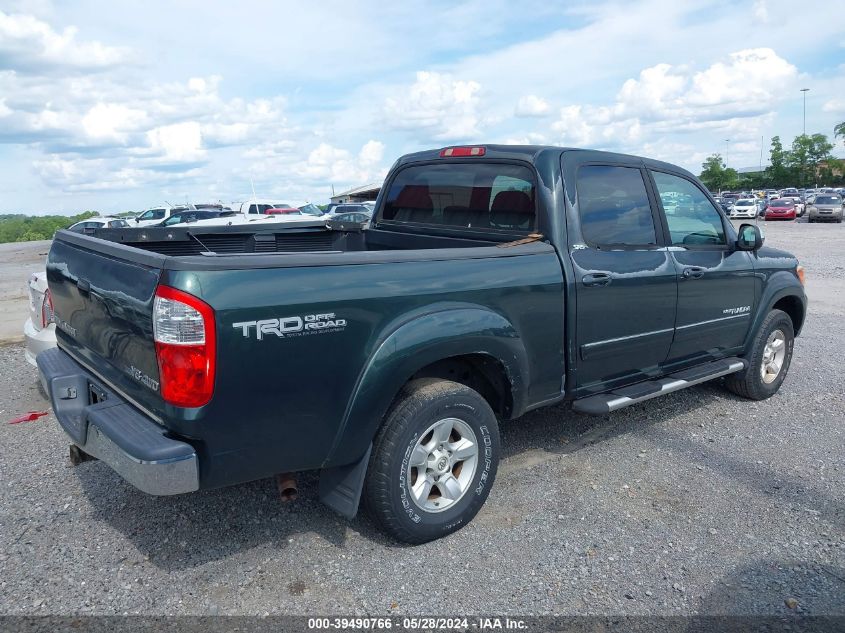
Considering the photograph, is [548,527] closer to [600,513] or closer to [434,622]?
[600,513]

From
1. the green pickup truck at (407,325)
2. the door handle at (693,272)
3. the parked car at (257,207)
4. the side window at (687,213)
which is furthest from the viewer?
the parked car at (257,207)

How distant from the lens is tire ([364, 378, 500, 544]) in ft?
10.4

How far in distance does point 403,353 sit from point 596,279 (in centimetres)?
145

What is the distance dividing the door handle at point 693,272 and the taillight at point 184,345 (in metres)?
3.26

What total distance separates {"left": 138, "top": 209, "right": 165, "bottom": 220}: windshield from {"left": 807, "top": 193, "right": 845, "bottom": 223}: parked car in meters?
33.2

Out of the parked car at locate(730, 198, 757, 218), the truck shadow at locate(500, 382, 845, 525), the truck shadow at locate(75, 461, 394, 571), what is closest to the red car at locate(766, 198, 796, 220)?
the parked car at locate(730, 198, 757, 218)

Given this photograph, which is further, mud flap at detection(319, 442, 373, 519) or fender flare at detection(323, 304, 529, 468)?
mud flap at detection(319, 442, 373, 519)

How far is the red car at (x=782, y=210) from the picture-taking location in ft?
135

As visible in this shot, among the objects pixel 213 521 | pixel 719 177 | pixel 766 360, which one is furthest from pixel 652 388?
pixel 719 177

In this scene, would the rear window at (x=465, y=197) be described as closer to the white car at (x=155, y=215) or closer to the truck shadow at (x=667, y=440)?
the truck shadow at (x=667, y=440)

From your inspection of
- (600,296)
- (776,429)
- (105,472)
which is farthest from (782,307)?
(105,472)

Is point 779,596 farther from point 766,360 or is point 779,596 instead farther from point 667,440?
point 766,360

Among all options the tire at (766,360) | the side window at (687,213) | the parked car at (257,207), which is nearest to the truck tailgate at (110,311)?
the side window at (687,213)

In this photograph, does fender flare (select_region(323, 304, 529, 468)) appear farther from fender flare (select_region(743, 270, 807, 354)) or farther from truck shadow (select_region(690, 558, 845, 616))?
fender flare (select_region(743, 270, 807, 354))
